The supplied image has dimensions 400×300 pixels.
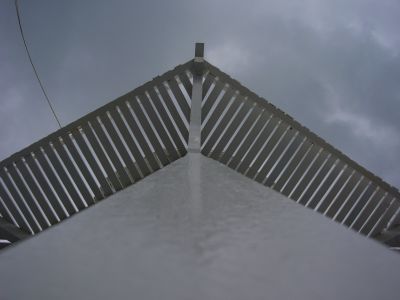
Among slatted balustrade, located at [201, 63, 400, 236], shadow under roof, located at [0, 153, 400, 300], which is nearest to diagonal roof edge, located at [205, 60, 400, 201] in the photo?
slatted balustrade, located at [201, 63, 400, 236]

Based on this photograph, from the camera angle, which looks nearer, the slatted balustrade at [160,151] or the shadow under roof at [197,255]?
the shadow under roof at [197,255]

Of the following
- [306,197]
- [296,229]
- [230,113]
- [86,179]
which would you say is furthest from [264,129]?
[296,229]

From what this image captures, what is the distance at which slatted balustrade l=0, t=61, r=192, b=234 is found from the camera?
3189 mm

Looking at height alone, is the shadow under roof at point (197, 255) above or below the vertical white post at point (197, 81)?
below

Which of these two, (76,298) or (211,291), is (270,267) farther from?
(76,298)

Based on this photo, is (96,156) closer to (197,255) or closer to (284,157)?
(284,157)

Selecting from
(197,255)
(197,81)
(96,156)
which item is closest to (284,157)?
(197,81)

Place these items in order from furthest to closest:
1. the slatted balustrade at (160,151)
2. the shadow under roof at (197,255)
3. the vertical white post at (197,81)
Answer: the slatted balustrade at (160,151) → the vertical white post at (197,81) → the shadow under roof at (197,255)

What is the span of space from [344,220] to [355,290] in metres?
3.59

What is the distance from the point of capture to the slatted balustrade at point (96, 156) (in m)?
3.19

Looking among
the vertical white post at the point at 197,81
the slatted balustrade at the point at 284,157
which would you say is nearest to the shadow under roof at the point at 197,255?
the vertical white post at the point at 197,81

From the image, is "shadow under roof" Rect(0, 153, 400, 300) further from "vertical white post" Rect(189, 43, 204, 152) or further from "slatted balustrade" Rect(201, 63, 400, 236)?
"slatted balustrade" Rect(201, 63, 400, 236)

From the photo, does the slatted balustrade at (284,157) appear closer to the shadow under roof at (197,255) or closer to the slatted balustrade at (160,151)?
the slatted balustrade at (160,151)

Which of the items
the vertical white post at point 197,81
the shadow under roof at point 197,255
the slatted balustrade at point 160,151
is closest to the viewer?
the shadow under roof at point 197,255
